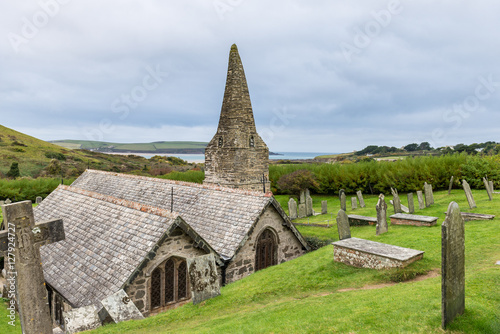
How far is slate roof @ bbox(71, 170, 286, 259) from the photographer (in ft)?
38.7

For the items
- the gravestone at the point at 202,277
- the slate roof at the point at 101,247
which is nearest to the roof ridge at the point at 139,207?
the slate roof at the point at 101,247

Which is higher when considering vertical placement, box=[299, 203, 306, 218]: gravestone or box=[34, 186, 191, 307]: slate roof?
box=[34, 186, 191, 307]: slate roof

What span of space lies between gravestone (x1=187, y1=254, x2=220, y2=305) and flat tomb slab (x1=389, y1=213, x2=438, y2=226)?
1069cm

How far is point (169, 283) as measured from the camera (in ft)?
30.6

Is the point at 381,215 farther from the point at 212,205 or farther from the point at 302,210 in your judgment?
the point at 302,210

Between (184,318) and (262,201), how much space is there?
5849 mm

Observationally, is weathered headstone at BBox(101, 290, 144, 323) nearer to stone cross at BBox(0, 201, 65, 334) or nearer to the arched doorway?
stone cross at BBox(0, 201, 65, 334)

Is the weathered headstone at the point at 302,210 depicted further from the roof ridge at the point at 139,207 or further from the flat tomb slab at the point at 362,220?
the roof ridge at the point at 139,207

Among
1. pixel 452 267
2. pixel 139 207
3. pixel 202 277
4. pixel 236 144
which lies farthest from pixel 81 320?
pixel 236 144

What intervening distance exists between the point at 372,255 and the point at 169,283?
20.0 feet

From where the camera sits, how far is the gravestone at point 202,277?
8.05 m

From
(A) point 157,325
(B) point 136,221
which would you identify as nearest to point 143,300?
(A) point 157,325

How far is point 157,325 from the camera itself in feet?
23.9

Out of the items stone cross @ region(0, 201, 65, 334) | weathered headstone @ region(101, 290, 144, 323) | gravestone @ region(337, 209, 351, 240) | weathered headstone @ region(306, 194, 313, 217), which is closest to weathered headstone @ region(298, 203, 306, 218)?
weathered headstone @ region(306, 194, 313, 217)
